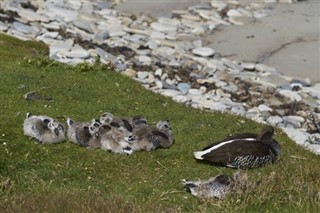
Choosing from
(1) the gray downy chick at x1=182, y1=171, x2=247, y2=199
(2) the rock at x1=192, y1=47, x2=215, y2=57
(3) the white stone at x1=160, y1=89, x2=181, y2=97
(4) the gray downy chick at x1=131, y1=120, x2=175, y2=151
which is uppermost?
(1) the gray downy chick at x1=182, y1=171, x2=247, y2=199

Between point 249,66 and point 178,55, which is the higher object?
point 249,66

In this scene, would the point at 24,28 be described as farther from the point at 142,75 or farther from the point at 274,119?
the point at 274,119

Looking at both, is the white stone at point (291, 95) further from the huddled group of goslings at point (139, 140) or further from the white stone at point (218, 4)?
the white stone at point (218, 4)

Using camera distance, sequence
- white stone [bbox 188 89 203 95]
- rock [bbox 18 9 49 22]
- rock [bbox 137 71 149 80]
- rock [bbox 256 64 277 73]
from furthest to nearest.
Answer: rock [bbox 18 9 49 22] → rock [bbox 256 64 277 73] → rock [bbox 137 71 149 80] → white stone [bbox 188 89 203 95]

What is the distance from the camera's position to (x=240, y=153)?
14070mm

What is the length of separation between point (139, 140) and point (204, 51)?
1770 cm

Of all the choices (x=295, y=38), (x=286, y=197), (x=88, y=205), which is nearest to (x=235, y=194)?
(x=286, y=197)

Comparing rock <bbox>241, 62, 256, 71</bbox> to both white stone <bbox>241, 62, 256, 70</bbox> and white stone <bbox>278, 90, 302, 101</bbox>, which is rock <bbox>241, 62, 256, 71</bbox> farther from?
white stone <bbox>278, 90, 302, 101</bbox>

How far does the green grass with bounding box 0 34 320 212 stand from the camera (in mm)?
10969

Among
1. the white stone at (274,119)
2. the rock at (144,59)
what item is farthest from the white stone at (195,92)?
the rock at (144,59)

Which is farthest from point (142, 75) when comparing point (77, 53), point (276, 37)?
point (276, 37)

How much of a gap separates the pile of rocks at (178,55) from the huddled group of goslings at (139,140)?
5.09 m

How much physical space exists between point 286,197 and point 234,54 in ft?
70.2

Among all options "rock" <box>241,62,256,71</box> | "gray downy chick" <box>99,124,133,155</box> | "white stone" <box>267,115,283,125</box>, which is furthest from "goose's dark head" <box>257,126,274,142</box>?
"rock" <box>241,62,256,71</box>
